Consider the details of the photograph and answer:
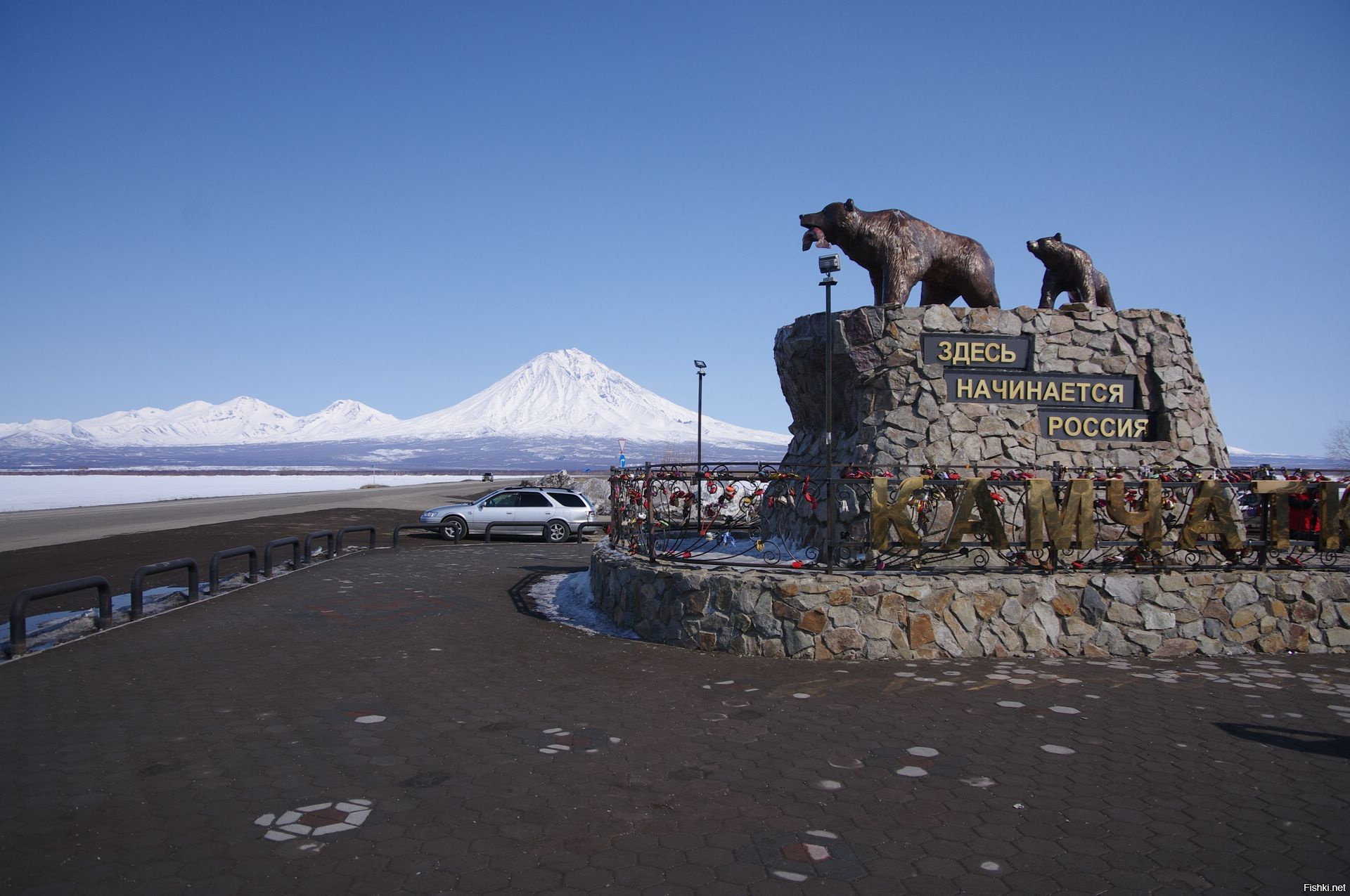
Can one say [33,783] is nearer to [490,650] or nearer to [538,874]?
[538,874]

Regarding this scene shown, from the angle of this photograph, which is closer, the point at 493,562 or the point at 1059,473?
the point at 1059,473

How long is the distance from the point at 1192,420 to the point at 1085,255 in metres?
2.66

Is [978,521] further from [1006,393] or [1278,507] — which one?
[1278,507]

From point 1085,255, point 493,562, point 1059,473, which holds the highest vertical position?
point 1085,255

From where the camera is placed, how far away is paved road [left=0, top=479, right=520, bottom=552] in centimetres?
2361

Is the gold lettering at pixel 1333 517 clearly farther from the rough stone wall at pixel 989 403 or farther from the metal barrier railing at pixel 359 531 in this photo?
the metal barrier railing at pixel 359 531

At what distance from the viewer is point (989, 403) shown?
10.8 m

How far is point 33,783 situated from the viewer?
4.84 m

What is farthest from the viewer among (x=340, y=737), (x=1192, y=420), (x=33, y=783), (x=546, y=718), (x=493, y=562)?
(x=493, y=562)

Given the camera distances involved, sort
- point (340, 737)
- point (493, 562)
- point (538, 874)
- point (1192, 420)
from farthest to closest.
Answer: point (493, 562) < point (1192, 420) < point (340, 737) < point (538, 874)

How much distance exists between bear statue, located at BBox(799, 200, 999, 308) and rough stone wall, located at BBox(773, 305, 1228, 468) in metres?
0.91

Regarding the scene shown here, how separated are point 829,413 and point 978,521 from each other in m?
1.87

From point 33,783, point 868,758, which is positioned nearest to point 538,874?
point 868,758

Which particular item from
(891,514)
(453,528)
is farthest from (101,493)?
(891,514)
